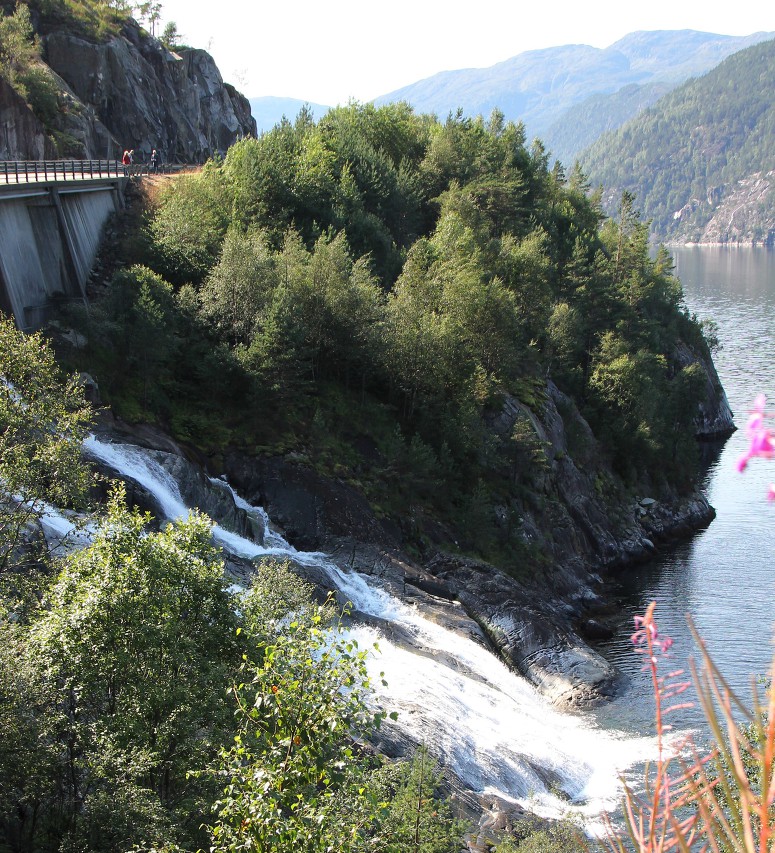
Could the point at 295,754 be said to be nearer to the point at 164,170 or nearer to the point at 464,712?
the point at 464,712

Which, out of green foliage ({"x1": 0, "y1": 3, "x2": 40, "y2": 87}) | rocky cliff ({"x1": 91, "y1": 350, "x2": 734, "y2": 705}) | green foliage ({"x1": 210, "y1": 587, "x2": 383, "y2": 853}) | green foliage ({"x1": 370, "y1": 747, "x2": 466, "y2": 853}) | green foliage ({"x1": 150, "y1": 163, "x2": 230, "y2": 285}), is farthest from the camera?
green foliage ({"x1": 0, "y1": 3, "x2": 40, "y2": 87})

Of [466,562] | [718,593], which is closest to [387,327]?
[466,562]

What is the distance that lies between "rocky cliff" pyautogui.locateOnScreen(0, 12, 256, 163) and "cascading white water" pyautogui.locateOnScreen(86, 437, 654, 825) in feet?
97.6

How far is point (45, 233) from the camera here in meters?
42.1

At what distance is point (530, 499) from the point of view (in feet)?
162

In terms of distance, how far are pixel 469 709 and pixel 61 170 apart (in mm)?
38942

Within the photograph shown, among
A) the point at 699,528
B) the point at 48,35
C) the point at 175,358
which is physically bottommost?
the point at 699,528

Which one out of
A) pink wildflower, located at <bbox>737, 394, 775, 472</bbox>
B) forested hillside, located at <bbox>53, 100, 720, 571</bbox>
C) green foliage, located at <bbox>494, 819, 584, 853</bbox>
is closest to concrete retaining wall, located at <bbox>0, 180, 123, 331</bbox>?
forested hillside, located at <bbox>53, 100, 720, 571</bbox>

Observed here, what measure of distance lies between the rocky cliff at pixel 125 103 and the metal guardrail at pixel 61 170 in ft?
11.4

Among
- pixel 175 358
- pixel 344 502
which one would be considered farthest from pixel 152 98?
pixel 344 502

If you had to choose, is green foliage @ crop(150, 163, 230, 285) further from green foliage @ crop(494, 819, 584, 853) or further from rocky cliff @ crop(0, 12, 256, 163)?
green foliage @ crop(494, 819, 584, 853)

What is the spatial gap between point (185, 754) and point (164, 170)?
55.5 metres

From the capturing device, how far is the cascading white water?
26.6 m

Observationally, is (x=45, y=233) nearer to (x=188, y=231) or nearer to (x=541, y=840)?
(x=188, y=231)
